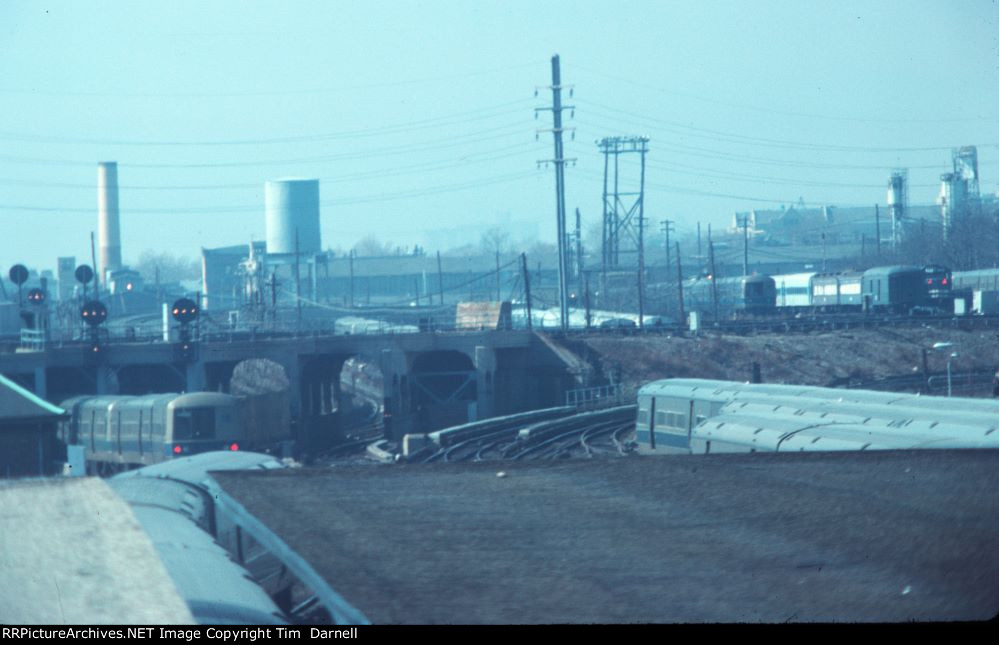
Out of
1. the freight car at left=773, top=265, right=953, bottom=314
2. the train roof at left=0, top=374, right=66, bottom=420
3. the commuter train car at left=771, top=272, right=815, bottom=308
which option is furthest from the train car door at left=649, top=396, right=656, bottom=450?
the commuter train car at left=771, top=272, right=815, bottom=308

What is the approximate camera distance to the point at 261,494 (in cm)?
368

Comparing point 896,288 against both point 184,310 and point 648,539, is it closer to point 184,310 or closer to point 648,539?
point 184,310

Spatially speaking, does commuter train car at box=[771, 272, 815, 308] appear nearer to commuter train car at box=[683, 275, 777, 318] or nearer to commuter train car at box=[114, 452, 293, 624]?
commuter train car at box=[683, 275, 777, 318]

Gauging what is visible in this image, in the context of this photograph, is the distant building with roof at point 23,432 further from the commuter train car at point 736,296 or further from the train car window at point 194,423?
the commuter train car at point 736,296

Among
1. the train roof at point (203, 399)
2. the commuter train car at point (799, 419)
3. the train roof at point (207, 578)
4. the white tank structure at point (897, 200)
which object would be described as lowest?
the train roof at point (203, 399)

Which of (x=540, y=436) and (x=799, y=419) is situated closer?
(x=799, y=419)

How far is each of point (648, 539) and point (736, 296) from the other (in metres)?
21.7

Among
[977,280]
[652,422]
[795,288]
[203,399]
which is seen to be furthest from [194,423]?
[795,288]

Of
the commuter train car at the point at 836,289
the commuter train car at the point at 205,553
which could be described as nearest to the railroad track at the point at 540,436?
the commuter train car at the point at 205,553

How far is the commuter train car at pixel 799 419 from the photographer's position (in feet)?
19.5

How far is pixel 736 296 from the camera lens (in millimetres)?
24094

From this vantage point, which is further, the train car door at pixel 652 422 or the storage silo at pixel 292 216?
the storage silo at pixel 292 216

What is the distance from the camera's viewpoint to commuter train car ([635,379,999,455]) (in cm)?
595

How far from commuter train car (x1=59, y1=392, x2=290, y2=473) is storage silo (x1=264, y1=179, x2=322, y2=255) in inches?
280
